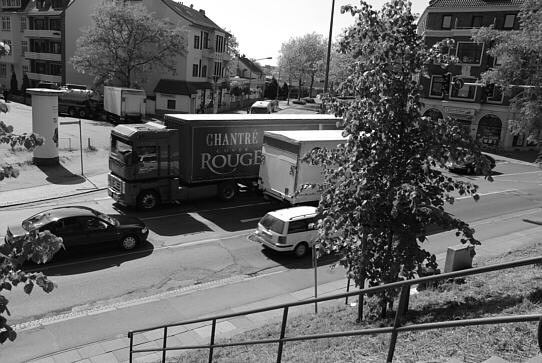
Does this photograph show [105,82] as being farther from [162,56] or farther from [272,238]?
[272,238]

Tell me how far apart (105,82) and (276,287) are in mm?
41740

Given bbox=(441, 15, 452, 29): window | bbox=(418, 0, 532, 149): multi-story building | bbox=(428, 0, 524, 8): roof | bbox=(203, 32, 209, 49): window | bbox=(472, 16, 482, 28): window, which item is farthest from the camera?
bbox=(203, 32, 209, 49): window

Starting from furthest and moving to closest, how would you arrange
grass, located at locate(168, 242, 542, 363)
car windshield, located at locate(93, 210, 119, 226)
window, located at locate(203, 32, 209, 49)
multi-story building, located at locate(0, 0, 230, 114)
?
Result: window, located at locate(203, 32, 209, 49) → multi-story building, located at locate(0, 0, 230, 114) → car windshield, located at locate(93, 210, 119, 226) → grass, located at locate(168, 242, 542, 363)

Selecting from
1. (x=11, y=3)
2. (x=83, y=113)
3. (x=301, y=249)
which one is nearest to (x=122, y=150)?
(x=301, y=249)

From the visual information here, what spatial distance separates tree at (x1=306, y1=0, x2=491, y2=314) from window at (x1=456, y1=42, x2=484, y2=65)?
143 feet

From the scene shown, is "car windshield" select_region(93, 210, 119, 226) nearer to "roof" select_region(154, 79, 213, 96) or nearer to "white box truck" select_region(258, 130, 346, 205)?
"white box truck" select_region(258, 130, 346, 205)

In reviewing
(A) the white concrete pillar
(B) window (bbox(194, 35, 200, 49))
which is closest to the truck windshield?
(A) the white concrete pillar

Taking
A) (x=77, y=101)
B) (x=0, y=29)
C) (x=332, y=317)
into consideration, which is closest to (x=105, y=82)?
(x=77, y=101)

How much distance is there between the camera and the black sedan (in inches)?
583

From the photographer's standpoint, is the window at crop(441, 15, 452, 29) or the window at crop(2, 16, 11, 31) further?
the window at crop(2, 16, 11, 31)

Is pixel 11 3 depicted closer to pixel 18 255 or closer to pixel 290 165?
pixel 290 165

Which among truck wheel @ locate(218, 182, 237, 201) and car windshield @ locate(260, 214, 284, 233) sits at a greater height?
car windshield @ locate(260, 214, 284, 233)

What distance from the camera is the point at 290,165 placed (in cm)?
2006

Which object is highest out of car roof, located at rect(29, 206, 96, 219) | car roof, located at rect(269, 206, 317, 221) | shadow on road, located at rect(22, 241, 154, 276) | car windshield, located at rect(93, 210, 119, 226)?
car roof, located at rect(269, 206, 317, 221)
